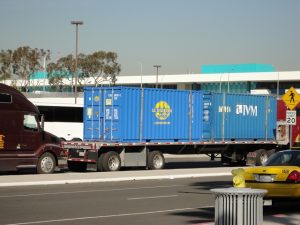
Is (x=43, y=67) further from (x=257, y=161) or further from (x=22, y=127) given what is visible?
(x=22, y=127)

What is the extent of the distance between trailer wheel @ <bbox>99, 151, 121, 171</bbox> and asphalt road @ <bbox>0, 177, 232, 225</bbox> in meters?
4.99

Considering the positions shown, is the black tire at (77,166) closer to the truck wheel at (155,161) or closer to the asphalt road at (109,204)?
the truck wheel at (155,161)

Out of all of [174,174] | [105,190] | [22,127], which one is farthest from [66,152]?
[105,190]

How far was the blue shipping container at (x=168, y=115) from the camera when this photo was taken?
93.4 feet

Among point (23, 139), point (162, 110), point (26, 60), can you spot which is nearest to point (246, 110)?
point (162, 110)

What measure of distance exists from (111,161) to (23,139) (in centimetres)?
438

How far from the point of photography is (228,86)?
101 metres

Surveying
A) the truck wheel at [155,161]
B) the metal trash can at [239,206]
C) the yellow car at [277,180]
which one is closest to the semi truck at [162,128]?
the truck wheel at [155,161]

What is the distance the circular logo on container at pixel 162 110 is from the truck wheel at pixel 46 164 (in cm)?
587

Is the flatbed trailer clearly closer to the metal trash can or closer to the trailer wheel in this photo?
the trailer wheel

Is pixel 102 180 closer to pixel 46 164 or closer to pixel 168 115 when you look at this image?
pixel 46 164

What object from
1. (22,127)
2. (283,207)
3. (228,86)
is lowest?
(283,207)

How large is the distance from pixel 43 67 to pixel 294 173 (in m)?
74.1

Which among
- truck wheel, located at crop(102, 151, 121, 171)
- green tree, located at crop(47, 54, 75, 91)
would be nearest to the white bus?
truck wheel, located at crop(102, 151, 121, 171)
